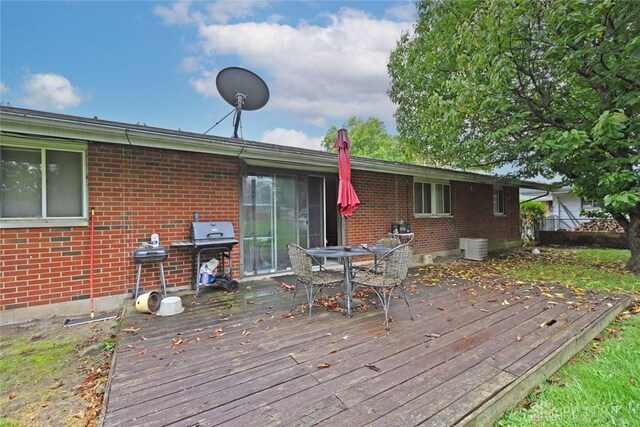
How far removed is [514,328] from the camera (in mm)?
3260

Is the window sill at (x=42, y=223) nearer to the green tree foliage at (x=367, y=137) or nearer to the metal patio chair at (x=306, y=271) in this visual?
the metal patio chair at (x=306, y=271)

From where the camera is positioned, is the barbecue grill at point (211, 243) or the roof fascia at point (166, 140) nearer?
the roof fascia at point (166, 140)

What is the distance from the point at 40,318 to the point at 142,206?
6.27ft

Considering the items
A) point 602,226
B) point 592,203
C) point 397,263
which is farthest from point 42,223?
point 602,226

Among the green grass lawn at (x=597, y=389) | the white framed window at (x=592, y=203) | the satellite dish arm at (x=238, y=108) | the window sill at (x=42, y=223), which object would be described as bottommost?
the green grass lawn at (x=597, y=389)

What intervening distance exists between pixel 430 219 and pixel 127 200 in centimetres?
766

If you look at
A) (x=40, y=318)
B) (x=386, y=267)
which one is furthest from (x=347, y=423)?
(x=40, y=318)

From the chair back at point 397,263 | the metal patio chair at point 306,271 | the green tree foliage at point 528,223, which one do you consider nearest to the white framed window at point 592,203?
the green tree foliage at point 528,223

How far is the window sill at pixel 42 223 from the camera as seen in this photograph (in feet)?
12.2

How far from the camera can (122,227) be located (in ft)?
14.6

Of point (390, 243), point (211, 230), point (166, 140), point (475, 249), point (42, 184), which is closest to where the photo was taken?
point (42, 184)

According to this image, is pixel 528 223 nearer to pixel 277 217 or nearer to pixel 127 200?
pixel 277 217

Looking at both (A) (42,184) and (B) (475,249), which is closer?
(A) (42,184)

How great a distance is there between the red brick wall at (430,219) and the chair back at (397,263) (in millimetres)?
3492
